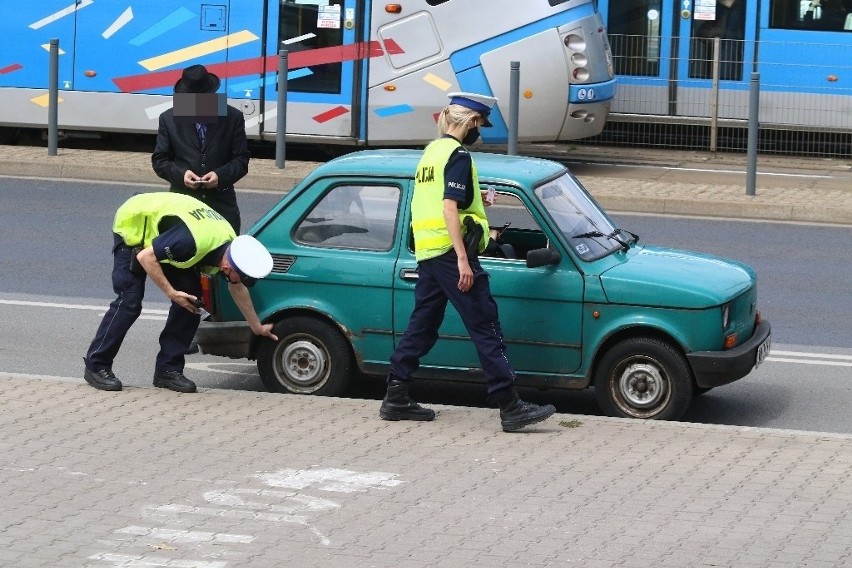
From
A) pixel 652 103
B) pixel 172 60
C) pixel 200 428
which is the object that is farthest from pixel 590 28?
pixel 200 428

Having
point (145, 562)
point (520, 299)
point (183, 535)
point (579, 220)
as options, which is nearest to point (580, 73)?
point (579, 220)

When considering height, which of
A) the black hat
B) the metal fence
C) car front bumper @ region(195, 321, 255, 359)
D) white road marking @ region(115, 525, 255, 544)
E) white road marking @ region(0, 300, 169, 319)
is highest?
the metal fence

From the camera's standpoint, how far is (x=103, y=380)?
850 cm

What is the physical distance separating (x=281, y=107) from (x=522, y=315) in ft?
30.5

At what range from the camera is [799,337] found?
34.9 ft

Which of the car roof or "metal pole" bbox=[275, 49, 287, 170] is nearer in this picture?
the car roof

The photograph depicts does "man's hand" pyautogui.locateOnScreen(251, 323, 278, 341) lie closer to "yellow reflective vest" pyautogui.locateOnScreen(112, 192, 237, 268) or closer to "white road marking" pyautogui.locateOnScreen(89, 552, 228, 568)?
"yellow reflective vest" pyautogui.locateOnScreen(112, 192, 237, 268)

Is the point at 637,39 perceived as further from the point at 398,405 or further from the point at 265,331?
the point at 398,405

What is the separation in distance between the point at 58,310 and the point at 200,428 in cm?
363

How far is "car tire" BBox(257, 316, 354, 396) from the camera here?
8.52 m

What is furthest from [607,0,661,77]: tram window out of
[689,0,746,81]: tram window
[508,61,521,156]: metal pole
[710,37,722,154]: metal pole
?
[508,61,521,156]: metal pole

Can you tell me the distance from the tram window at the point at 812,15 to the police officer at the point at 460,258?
43.0ft

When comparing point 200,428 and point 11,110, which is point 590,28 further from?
point 200,428

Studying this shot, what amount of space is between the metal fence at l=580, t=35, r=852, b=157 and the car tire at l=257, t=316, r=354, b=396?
12.5 metres
